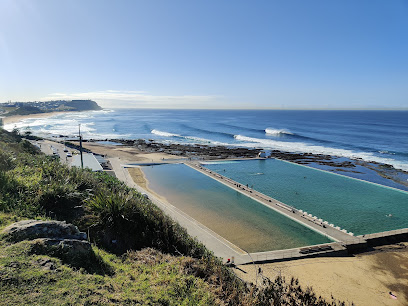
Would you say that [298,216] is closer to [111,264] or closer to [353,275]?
[353,275]

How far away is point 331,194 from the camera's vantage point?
24641mm

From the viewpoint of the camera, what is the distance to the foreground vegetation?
15.5ft

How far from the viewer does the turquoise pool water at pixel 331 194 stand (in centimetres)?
1877

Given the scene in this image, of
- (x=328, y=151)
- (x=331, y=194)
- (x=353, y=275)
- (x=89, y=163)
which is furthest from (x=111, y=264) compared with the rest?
(x=328, y=151)

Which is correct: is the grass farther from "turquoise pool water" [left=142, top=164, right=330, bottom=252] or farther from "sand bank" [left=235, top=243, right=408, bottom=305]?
"turquoise pool water" [left=142, top=164, right=330, bottom=252]

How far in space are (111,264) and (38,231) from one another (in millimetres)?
2025

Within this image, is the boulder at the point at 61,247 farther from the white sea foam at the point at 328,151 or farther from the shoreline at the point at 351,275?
the white sea foam at the point at 328,151

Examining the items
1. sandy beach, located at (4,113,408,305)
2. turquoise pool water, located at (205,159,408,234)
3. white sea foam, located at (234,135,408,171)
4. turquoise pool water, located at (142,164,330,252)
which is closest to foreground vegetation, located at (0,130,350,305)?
sandy beach, located at (4,113,408,305)

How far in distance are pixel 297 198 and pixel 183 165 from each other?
17511 millimetres

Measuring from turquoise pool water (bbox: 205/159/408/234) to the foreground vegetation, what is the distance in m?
Answer: 14.6

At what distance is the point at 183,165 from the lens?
35.4 meters

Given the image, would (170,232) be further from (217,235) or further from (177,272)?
(217,235)

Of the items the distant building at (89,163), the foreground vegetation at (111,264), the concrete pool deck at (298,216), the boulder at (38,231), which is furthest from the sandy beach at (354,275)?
the distant building at (89,163)

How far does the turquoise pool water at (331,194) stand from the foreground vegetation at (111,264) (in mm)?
14600
